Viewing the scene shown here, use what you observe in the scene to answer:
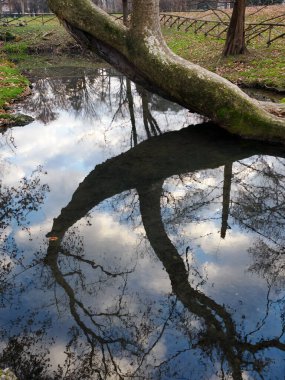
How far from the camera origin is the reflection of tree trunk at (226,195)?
23.1 feet

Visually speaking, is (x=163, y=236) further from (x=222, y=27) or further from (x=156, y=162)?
(x=222, y=27)

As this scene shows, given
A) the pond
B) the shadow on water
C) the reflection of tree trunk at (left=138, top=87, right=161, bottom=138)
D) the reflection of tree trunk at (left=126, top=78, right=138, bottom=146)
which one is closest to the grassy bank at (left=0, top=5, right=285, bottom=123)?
the reflection of tree trunk at (left=126, top=78, right=138, bottom=146)

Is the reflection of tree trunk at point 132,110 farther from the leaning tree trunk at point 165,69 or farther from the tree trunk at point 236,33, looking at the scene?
the tree trunk at point 236,33

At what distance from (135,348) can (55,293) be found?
1.50 m

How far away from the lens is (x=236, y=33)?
18172 millimetres

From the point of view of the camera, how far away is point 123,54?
408 inches

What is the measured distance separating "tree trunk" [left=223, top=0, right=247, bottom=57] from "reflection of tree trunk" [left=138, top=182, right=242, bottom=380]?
1307cm

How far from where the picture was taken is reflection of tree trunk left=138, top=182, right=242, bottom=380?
4565mm

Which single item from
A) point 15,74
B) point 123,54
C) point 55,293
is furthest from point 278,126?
point 15,74

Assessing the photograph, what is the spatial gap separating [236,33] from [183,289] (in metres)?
15.8

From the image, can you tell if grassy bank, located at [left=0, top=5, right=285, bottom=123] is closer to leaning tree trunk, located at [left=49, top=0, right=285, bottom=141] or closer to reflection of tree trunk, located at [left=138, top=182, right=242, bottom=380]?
leaning tree trunk, located at [left=49, top=0, right=285, bottom=141]

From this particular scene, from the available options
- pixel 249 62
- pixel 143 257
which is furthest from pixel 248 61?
pixel 143 257

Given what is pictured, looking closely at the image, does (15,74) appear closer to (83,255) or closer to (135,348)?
(83,255)

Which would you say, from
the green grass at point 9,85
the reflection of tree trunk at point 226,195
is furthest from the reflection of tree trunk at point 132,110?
the green grass at point 9,85
